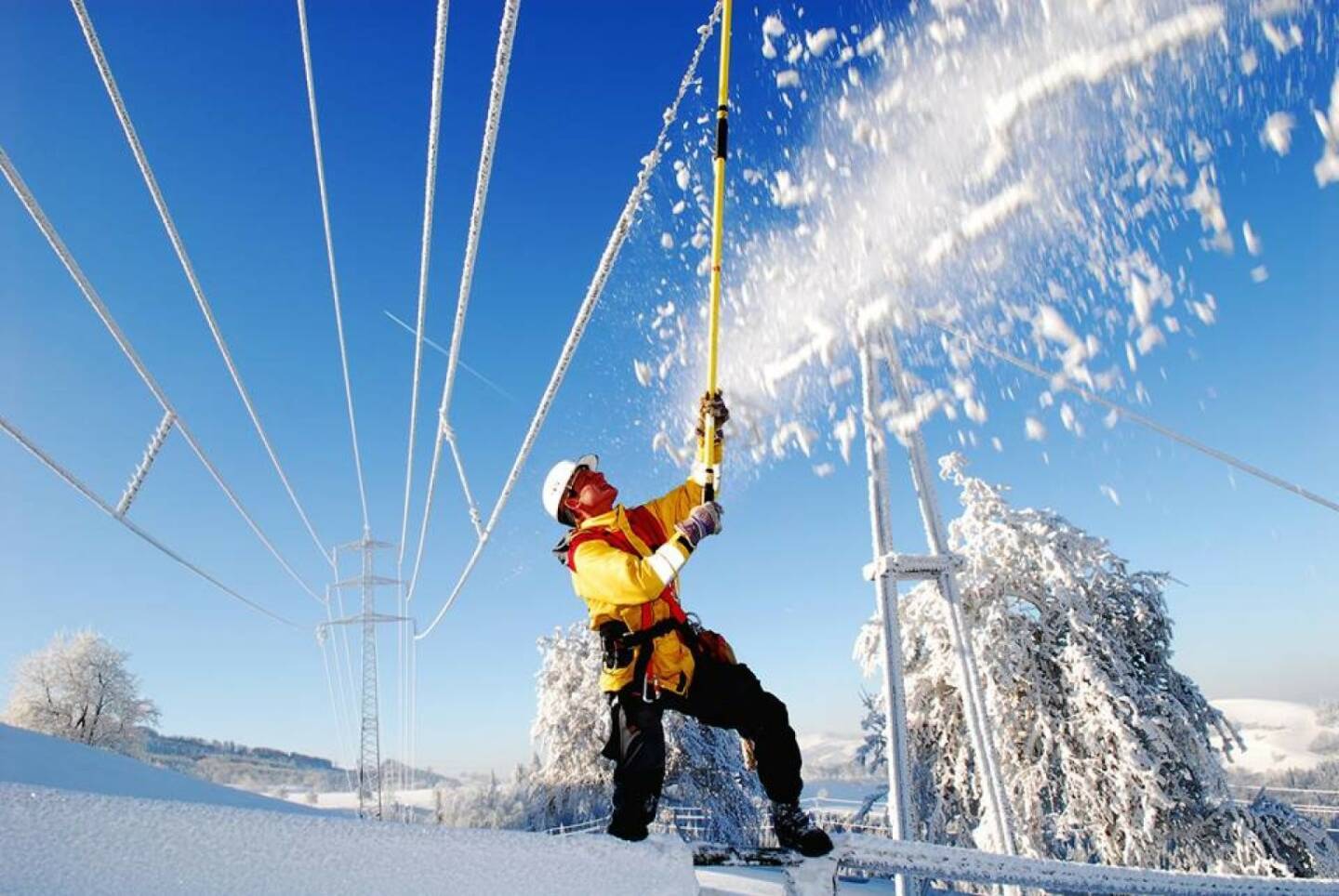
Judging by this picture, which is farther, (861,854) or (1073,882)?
(1073,882)

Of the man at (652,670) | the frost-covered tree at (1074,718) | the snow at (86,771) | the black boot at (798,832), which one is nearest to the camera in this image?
the black boot at (798,832)

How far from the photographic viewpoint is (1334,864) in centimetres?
1457

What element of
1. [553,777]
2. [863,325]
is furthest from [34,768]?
[553,777]

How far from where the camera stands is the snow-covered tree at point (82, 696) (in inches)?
1677

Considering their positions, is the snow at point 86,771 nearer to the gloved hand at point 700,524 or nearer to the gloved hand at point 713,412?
the gloved hand at point 700,524

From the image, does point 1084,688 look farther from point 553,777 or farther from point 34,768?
point 553,777

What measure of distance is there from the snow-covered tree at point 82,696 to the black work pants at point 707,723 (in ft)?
166

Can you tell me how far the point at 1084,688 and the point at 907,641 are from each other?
4.33 meters

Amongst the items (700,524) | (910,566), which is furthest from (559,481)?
(910,566)

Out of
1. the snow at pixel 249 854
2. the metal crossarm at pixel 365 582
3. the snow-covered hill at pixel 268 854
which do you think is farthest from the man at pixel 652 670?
the metal crossarm at pixel 365 582

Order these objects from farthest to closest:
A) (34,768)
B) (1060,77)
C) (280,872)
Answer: (34,768), (1060,77), (280,872)

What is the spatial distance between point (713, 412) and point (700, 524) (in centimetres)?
125

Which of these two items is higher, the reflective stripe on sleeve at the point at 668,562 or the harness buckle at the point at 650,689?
the reflective stripe on sleeve at the point at 668,562

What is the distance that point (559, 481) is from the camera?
475 centimetres
